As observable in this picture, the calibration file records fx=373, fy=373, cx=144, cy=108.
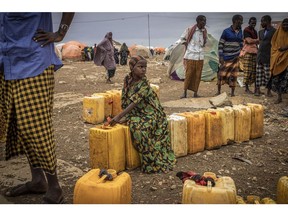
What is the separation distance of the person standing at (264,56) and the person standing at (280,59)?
15.0 inches

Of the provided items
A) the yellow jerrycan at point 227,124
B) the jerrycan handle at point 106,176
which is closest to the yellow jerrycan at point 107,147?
the jerrycan handle at point 106,176

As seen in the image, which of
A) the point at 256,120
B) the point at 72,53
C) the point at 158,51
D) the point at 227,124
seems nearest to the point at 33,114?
the point at 227,124

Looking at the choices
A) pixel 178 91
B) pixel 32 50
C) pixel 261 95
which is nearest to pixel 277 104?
pixel 261 95

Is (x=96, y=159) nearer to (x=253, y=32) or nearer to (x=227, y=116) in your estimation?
(x=227, y=116)

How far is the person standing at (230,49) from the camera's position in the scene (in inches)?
279

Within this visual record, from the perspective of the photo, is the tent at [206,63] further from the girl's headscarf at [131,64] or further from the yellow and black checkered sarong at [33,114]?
the yellow and black checkered sarong at [33,114]

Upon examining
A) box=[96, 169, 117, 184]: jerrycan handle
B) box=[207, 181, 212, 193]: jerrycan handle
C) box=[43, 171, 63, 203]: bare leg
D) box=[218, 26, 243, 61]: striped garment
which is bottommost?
box=[43, 171, 63, 203]: bare leg

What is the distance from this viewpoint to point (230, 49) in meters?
7.25

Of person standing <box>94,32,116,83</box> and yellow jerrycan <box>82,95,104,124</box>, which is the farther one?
person standing <box>94,32,116,83</box>

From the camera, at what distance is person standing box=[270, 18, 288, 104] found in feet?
21.3

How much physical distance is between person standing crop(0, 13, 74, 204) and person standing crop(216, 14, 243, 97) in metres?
4.88

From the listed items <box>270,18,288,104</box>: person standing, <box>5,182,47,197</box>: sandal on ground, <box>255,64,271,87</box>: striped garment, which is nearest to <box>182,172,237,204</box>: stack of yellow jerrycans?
<box>5,182,47,197</box>: sandal on ground

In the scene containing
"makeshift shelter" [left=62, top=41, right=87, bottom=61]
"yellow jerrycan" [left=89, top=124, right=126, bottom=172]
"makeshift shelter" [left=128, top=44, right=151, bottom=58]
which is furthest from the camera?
"makeshift shelter" [left=128, top=44, right=151, bottom=58]

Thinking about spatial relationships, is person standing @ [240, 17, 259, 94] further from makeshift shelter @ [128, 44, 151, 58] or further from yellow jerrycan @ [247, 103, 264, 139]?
makeshift shelter @ [128, 44, 151, 58]
